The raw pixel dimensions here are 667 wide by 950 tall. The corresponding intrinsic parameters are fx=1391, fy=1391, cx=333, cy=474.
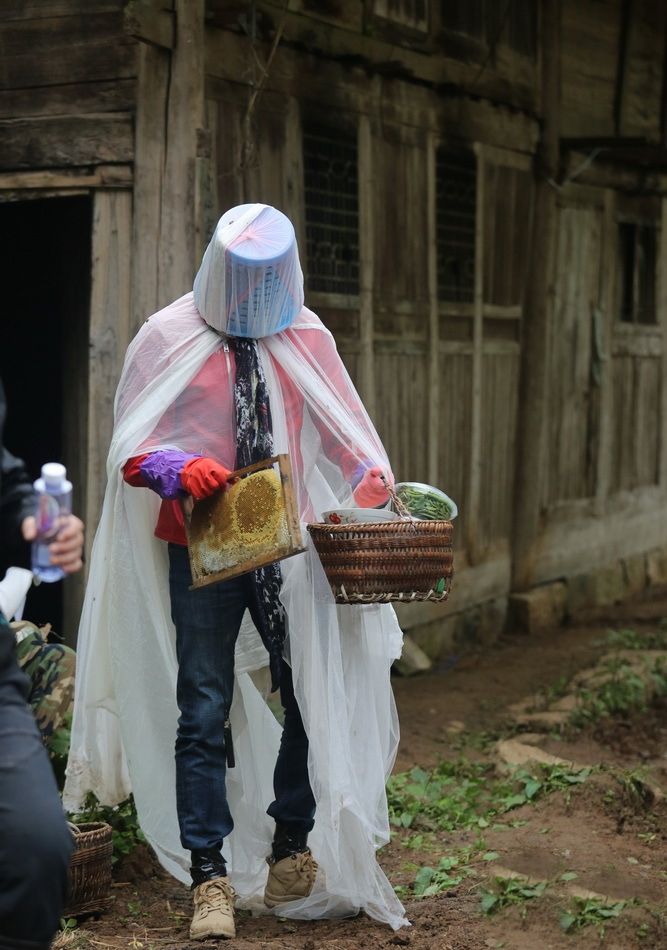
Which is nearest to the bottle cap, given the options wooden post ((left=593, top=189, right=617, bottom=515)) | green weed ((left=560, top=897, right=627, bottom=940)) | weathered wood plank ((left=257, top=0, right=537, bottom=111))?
green weed ((left=560, top=897, right=627, bottom=940))

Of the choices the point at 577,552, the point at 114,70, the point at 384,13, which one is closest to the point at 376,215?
the point at 384,13

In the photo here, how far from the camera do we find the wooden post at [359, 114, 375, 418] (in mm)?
7328

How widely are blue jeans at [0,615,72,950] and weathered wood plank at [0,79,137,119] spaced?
3.71 meters

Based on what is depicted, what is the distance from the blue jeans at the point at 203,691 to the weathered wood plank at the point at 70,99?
256 centimetres

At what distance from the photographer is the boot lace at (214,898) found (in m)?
3.93

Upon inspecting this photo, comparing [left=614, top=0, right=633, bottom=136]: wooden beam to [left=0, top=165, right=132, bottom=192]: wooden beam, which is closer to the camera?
[left=0, top=165, right=132, bottom=192]: wooden beam

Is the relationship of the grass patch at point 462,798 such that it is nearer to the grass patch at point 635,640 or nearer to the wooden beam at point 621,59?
the grass patch at point 635,640

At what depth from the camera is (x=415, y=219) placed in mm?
7844

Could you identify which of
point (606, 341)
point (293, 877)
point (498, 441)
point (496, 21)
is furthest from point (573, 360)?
point (293, 877)

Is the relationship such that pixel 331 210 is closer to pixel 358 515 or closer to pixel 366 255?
pixel 366 255

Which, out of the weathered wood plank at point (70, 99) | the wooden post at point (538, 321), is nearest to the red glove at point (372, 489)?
the weathered wood plank at point (70, 99)

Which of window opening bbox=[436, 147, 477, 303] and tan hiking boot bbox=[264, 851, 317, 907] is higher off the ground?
window opening bbox=[436, 147, 477, 303]

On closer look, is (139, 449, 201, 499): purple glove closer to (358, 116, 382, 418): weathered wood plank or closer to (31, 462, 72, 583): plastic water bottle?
(31, 462, 72, 583): plastic water bottle

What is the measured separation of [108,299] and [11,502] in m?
3.28
